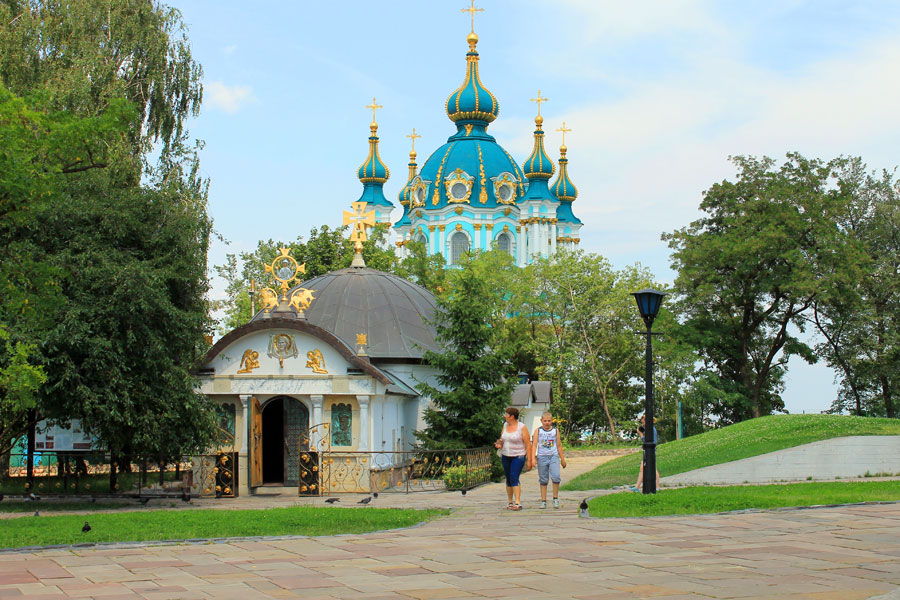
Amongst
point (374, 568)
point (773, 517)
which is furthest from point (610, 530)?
point (374, 568)

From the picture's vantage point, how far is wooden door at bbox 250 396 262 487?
23.7 m

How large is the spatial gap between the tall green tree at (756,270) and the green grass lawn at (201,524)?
31.1 meters

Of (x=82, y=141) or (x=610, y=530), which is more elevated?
(x=82, y=141)

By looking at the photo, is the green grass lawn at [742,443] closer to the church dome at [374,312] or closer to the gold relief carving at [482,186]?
the church dome at [374,312]

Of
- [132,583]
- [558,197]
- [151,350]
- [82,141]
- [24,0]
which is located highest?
[558,197]

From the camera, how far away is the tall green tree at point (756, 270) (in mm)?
43219

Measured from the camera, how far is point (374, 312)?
96.5 ft

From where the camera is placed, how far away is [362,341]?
79.0 ft

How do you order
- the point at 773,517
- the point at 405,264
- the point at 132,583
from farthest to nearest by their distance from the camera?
the point at 405,264
the point at 773,517
the point at 132,583

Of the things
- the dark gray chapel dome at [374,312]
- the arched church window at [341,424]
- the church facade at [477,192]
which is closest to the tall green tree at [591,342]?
the dark gray chapel dome at [374,312]

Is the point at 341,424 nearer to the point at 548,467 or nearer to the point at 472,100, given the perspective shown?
the point at 548,467

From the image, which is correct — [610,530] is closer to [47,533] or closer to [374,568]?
[374,568]

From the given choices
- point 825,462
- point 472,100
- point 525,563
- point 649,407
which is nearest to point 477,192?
point 472,100

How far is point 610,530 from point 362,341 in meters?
12.5
